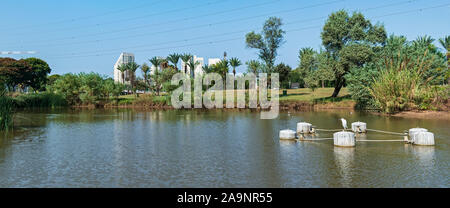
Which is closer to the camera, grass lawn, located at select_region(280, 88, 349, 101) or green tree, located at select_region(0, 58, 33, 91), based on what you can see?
grass lawn, located at select_region(280, 88, 349, 101)

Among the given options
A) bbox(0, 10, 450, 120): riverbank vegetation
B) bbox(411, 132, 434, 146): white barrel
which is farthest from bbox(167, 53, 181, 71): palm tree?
bbox(411, 132, 434, 146): white barrel

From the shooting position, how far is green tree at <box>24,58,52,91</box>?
349 feet

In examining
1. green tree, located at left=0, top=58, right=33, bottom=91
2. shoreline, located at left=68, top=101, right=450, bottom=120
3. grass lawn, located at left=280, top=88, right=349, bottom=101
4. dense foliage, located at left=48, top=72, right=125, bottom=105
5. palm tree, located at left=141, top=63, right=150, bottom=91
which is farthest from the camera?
palm tree, located at left=141, top=63, right=150, bottom=91

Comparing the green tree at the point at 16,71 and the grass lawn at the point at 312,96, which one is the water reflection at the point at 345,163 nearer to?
the grass lawn at the point at 312,96

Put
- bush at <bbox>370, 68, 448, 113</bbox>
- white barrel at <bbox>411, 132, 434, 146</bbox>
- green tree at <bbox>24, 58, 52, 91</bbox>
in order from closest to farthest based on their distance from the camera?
white barrel at <bbox>411, 132, 434, 146</bbox>, bush at <bbox>370, 68, 448, 113</bbox>, green tree at <bbox>24, 58, 52, 91</bbox>

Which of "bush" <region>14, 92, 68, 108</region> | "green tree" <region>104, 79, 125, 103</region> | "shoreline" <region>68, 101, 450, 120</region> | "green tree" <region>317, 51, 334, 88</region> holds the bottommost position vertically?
"shoreline" <region>68, 101, 450, 120</region>

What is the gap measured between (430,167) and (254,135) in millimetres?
12538

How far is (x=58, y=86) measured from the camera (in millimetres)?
72062

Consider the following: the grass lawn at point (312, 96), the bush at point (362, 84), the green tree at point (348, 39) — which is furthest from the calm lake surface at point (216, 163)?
the grass lawn at point (312, 96)

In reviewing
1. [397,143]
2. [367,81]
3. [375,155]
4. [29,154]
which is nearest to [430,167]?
[375,155]

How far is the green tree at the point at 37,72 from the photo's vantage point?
10632 centimetres

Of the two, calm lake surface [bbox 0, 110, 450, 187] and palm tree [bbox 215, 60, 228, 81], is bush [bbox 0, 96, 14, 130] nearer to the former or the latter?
calm lake surface [bbox 0, 110, 450, 187]

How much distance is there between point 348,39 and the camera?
59.6 meters

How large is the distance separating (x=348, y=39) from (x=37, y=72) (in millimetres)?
90111
